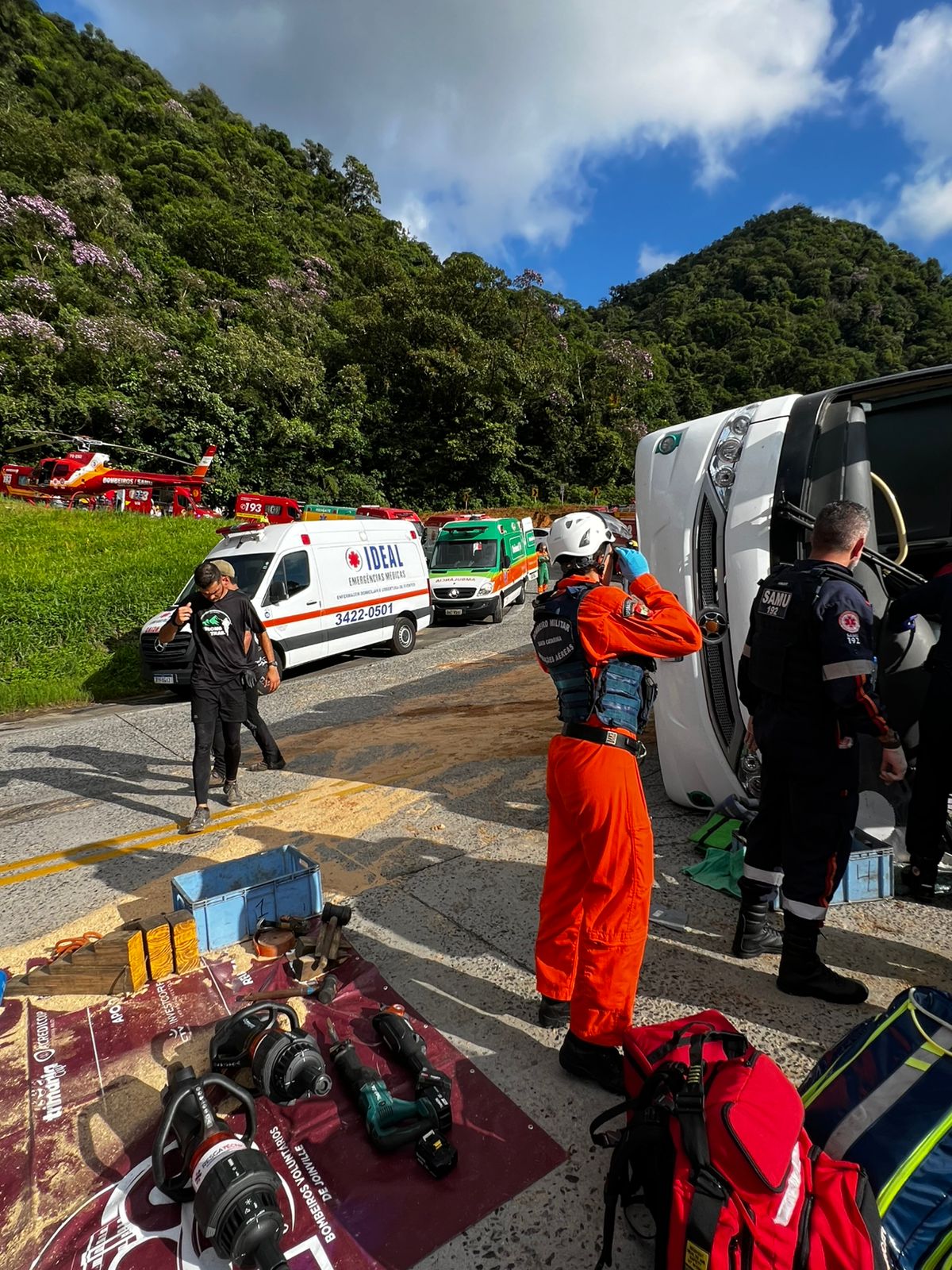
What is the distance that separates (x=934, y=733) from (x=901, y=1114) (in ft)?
6.90

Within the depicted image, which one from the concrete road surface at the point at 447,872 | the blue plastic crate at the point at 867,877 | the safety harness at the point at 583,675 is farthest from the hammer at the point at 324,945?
the blue plastic crate at the point at 867,877

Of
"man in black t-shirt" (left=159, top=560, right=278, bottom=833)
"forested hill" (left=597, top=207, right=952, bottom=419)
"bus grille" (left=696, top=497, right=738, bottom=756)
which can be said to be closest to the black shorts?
"man in black t-shirt" (left=159, top=560, right=278, bottom=833)

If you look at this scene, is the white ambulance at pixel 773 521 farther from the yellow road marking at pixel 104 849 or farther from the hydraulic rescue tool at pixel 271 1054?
the yellow road marking at pixel 104 849

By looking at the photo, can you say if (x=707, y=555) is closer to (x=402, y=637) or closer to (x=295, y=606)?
(x=295, y=606)

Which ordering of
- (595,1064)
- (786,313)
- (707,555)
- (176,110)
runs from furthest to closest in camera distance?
1. (786,313)
2. (176,110)
3. (707,555)
4. (595,1064)

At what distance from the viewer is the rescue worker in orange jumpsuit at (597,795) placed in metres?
2.35

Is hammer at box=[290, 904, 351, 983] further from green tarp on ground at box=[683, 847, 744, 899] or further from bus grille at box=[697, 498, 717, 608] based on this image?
bus grille at box=[697, 498, 717, 608]

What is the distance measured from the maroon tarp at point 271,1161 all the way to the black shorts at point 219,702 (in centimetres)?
259

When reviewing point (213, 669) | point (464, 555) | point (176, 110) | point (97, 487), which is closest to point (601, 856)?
point (213, 669)

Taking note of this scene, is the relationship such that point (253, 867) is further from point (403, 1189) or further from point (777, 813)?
point (777, 813)

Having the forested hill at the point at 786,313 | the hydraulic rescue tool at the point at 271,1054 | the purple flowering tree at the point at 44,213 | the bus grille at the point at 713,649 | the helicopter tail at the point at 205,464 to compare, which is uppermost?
the forested hill at the point at 786,313

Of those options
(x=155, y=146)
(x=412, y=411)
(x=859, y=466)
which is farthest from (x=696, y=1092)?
(x=155, y=146)

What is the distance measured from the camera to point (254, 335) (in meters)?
29.2

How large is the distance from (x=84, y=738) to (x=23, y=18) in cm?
7500
